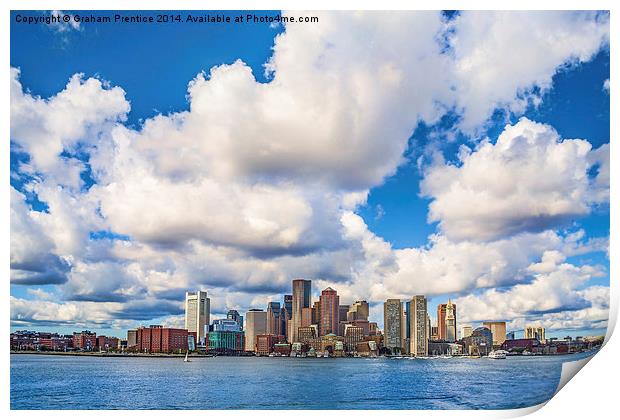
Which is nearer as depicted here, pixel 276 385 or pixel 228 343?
pixel 276 385

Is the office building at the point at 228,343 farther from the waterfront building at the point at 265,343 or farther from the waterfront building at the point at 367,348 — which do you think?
the waterfront building at the point at 367,348

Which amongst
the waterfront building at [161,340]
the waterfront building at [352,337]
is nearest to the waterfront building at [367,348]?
the waterfront building at [352,337]

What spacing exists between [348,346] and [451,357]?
5519 mm

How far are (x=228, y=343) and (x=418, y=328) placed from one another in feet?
32.4

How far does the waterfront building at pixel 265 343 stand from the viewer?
36500 mm

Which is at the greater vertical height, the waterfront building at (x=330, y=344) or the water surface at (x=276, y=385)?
the waterfront building at (x=330, y=344)

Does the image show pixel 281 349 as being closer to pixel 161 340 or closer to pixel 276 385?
pixel 161 340

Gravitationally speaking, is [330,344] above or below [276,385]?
above

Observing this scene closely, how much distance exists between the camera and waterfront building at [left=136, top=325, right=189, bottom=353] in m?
32.4

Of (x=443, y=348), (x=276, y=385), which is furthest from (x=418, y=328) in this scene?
(x=276, y=385)

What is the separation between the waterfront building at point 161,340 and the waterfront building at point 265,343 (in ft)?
13.9

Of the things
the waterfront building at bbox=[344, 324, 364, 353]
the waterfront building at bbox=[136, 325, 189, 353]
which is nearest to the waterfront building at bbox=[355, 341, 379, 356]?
the waterfront building at bbox=[344, 324, 364, 353]

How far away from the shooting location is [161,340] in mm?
33469
